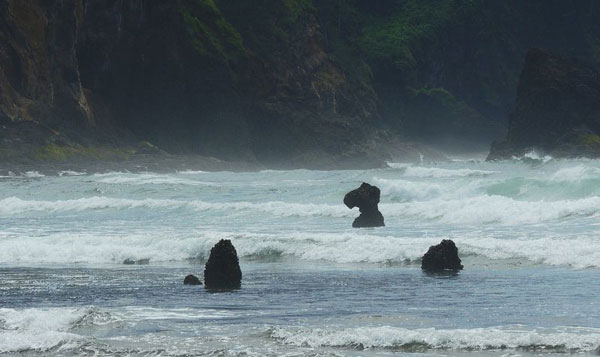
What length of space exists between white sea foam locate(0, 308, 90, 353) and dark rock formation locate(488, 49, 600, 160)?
90016 mm

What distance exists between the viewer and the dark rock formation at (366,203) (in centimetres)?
3472

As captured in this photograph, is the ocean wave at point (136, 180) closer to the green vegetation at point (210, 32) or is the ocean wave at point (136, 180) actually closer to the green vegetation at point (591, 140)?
the green vegetation at point (210, 32)

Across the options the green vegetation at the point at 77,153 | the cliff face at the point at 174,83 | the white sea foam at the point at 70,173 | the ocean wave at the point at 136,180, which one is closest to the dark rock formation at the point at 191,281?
the ocean wave at the point at 136,180

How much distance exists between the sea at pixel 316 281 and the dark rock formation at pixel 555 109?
6129 cm

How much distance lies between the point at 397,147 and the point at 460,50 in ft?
164

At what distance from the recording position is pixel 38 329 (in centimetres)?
1816

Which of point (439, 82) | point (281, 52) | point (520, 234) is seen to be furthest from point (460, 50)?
point (520, 234)

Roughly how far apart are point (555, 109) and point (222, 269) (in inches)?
3546

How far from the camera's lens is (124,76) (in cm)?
11362

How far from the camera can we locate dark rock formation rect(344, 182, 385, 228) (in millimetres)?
34719

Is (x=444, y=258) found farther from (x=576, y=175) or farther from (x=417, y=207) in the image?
(x=576, y=175)

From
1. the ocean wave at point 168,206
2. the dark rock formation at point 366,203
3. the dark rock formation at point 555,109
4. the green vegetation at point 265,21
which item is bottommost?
the dark rock formation at point 366,203

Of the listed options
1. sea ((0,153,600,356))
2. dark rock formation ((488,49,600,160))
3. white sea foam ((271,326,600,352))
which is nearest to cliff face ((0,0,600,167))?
dark rock formation ((488,49,600,160))

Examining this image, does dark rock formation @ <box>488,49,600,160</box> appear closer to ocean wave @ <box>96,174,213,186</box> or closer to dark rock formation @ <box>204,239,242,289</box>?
ocean wave @ <box>96,174,213,186</box>
